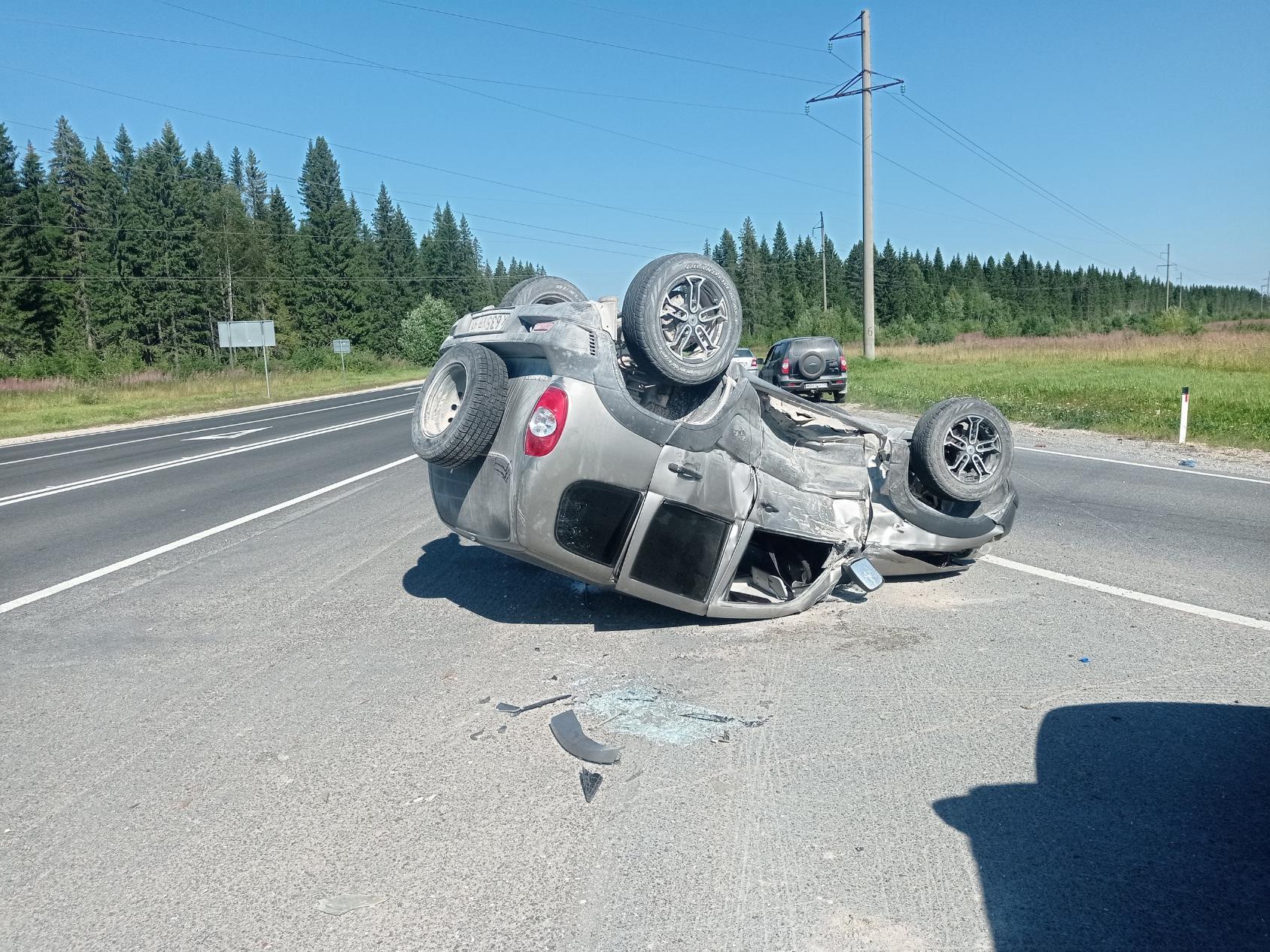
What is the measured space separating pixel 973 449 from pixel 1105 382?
25535 mm

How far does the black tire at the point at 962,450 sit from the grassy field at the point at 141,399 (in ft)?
86.2

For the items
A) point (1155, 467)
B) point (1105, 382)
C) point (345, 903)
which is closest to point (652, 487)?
point (345, 903)

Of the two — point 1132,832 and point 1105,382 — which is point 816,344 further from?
point 1132,832

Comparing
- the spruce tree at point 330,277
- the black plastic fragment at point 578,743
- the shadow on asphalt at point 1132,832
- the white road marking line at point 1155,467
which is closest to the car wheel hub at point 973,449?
the shadow on asphalt at point 1132,832

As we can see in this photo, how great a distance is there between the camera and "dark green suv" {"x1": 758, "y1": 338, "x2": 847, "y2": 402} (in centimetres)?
2433

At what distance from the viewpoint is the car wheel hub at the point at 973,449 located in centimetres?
641

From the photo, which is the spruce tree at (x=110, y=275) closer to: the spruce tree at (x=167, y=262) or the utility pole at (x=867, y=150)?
the spruce tree at (x=167, y=262)

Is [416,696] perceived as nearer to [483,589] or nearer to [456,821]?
[456,821]

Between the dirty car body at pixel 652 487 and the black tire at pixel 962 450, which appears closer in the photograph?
the dirty car body at pixel 652 487

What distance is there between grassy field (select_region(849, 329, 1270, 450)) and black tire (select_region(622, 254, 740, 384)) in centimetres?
1239

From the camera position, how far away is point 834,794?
3.62 m

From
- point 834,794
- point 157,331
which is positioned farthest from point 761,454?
point 157,331

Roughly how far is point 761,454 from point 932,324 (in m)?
80.7

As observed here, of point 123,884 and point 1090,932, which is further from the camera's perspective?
point 123,884
